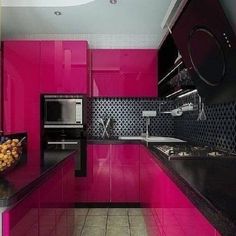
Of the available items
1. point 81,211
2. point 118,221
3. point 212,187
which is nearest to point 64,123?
point 81,211

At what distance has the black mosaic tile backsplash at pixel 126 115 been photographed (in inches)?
165

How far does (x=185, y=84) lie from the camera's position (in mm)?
2523

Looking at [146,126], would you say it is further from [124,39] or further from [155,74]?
[124,39]

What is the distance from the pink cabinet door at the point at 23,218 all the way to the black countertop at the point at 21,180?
0.16 ft

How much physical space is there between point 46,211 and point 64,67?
254cm

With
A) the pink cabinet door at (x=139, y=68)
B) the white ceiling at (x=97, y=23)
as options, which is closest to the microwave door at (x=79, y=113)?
the pink cabinet door at (x=139, y=68)

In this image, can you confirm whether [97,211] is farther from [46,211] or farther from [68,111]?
[46,211]

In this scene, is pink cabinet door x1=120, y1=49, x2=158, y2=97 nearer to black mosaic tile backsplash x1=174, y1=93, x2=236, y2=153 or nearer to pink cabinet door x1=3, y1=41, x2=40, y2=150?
black mosaic tile backsplash x1=174, y1=93, x2=236, y2=153

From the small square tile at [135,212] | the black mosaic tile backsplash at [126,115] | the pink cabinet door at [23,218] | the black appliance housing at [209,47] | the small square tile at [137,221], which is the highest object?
the black appliance housing at [209,47]

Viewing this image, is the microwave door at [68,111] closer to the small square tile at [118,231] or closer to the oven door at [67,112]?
the oven door at [67,112]

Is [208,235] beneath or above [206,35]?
beneath

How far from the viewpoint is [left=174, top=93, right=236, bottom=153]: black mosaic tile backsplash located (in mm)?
2127

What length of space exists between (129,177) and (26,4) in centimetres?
231

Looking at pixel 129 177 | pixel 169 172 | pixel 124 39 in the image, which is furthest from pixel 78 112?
pixel 169 172
